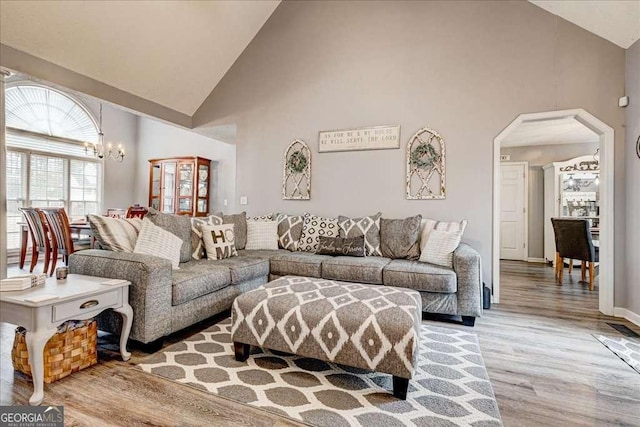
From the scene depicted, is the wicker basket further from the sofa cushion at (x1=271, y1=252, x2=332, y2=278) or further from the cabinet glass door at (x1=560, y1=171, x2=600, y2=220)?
the cabinet glass door at (x1=560, y1=171, x2=600, y2=220)

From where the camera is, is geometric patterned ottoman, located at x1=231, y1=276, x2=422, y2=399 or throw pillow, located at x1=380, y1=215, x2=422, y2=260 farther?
throw pillow, located at x1=380, y1=215, x2=422, y2=260

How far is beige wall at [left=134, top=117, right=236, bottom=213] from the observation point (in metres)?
6.69

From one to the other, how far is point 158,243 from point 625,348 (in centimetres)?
378

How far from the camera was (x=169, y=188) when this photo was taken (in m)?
6.81

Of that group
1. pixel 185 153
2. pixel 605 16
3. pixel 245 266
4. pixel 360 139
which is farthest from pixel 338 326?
pixel 185 153

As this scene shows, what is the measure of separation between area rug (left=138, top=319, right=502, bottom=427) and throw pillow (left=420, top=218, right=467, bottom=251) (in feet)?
4.14

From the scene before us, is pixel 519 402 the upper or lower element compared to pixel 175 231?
lower

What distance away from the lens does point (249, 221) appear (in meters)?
4.07

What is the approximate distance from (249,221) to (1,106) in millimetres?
2860

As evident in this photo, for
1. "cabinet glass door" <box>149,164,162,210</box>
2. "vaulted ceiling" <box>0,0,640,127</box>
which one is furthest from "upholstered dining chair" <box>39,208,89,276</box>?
"cabinet glass door" <box>149,164,162,210</box>

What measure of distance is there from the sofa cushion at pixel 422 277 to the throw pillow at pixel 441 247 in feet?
0.32

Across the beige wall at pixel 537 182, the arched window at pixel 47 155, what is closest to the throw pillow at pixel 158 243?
the arched window at pixel 47 155

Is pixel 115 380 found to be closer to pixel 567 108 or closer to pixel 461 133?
pixel 461 133

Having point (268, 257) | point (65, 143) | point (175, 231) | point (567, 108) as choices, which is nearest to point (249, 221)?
point (268, 257)
